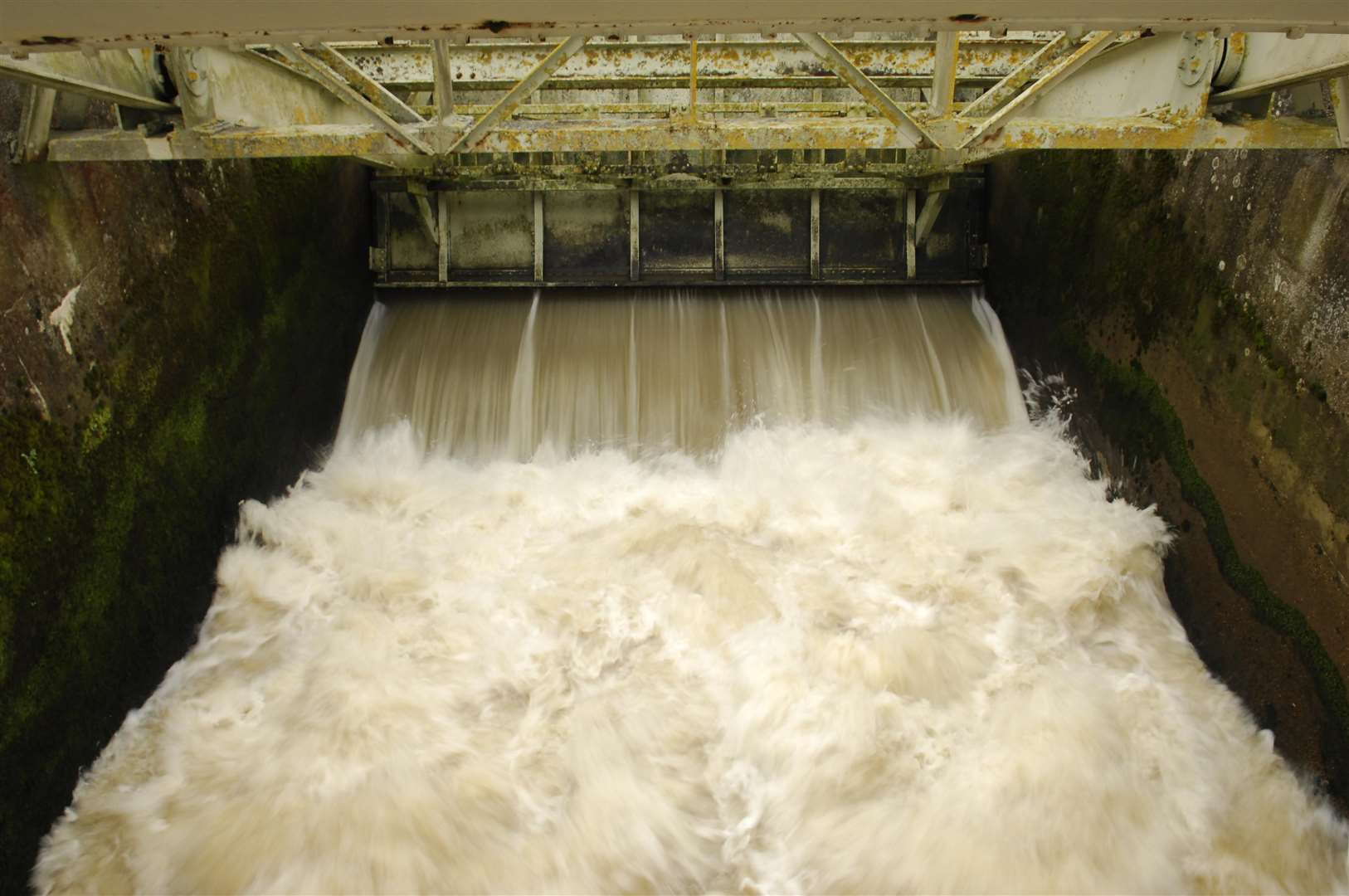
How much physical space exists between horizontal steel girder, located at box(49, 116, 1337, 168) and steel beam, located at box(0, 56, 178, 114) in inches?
5.5

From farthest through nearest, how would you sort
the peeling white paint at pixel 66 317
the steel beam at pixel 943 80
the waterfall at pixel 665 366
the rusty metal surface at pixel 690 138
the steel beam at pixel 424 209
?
1. the steel beam at pixel 424 209
2. the waterfall at pixel 665 366
3. the peeling white paint at pixel 66 317
4. the rusty metal surface at pixel 690 138
5. the steel beam at pixel 943 80

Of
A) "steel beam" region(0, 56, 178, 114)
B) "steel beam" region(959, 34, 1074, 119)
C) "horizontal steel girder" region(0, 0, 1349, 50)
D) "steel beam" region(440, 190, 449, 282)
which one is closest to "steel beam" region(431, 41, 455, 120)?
"horizontal steel girder" region(0, 0, 1349, 50)

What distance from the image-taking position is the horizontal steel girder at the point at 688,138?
130 inches

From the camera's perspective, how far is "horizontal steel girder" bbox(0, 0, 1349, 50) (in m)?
2.55

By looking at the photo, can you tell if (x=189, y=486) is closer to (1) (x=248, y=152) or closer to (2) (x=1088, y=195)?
(1) (x=248, y=152)

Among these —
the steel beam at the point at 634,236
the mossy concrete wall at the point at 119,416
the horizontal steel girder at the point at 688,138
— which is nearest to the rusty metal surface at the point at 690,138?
the horizontal steel girder at the point at 688,138

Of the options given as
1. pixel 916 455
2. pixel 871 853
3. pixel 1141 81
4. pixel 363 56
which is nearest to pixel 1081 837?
pixel 871 853

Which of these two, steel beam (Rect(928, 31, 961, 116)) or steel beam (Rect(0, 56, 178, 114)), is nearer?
steel beam (Rect(0, 56, 178, 114))

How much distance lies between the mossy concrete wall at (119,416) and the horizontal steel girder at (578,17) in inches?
42.1

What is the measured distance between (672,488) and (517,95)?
110 inches

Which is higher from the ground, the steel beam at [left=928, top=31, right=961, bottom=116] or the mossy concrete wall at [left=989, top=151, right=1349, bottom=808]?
the steel beam at [left=928, top=31, right=961, bottom=116]

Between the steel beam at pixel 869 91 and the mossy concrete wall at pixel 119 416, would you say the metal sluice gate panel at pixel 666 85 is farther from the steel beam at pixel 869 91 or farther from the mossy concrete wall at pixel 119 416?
the mossy concrete wall at pixel 119 416

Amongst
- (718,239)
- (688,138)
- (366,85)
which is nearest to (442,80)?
(366,85)

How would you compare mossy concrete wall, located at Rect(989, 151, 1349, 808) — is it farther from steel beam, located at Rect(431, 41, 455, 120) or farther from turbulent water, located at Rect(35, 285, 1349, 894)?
steel beam, located at Rect(431, 41, 455, 120)
